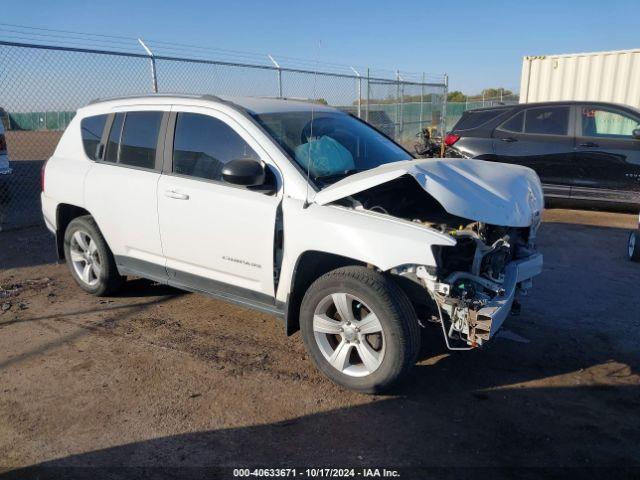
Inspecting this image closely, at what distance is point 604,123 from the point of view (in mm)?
8445

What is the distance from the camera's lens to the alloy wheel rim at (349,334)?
3.43 m

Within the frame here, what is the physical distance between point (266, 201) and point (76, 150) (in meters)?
2.46

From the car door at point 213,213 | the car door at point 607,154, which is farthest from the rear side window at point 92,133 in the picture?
the car door at point 607,154

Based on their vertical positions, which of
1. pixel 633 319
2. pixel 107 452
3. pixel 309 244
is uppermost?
pixel 309 244

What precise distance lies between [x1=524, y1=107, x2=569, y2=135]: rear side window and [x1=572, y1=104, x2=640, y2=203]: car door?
21 centimetres

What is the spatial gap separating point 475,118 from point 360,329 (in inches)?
277

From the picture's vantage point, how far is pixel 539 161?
28.4 feet

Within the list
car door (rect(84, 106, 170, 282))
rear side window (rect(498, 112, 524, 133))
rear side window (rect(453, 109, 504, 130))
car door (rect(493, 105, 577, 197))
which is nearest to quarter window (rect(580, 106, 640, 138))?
car door (rect(493, 105, 577, 197))

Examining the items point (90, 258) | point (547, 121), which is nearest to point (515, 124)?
point (547, 121)

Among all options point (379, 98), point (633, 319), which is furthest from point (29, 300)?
point (379, 98)

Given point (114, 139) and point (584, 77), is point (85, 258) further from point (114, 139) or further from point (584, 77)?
point (584, 77)

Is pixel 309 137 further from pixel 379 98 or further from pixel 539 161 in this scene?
pixel 379 98

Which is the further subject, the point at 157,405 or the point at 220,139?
the point at 220,139

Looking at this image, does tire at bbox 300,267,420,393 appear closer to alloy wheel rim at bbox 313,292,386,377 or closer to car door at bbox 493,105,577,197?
alloy wheel rim at bbox 313,292,386,377
